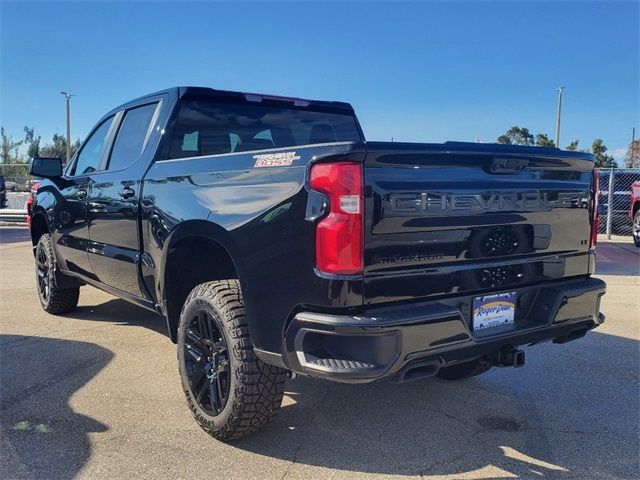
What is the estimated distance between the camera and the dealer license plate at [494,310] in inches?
110

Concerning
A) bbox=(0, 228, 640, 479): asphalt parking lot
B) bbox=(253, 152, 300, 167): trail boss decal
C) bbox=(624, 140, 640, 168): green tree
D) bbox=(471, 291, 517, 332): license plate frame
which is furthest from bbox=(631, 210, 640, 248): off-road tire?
bbox=(624, 140, 640, 168): green tree

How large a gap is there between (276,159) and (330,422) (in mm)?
1658

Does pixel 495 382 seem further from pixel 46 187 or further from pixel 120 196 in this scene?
pixel 46 187

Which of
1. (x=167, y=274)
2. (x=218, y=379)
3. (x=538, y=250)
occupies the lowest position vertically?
(x=218, y=379)

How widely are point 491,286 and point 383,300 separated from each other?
690 millimetres

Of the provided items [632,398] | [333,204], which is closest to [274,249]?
[333,204]

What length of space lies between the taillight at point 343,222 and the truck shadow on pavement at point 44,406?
1710 mm

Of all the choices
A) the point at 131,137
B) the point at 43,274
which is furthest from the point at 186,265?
the point at 43,274

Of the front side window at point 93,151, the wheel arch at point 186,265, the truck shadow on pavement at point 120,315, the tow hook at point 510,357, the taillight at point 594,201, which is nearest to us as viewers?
the tow hook at point 510,357

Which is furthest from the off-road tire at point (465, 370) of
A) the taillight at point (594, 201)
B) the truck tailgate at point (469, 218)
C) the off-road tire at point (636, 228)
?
the off-road tire at point (636, 228)

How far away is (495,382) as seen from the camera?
4.09 m

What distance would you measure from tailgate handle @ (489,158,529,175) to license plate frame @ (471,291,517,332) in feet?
2.04

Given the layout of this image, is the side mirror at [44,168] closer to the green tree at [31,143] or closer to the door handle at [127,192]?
the door handle at [127,192]

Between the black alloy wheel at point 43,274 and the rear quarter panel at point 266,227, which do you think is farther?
the black alloy wheel at point 43,274
